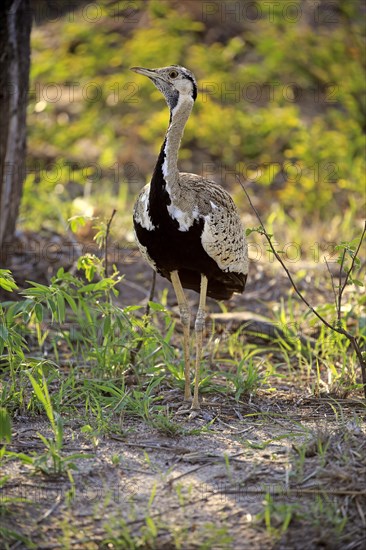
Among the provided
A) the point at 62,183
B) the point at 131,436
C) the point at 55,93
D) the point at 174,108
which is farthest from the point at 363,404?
the point at 55,93

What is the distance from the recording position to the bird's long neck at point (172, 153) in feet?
13.3

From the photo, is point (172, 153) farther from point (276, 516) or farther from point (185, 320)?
point (276, 516)

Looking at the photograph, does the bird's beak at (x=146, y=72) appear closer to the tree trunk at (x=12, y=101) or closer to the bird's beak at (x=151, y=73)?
the bird's beak at (x=151, y=73)

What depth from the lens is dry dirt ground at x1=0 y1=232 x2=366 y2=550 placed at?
2902 mm

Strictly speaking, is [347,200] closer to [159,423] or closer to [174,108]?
[174,108]

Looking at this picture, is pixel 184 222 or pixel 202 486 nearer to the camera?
pixel 202 486

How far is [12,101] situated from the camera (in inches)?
221

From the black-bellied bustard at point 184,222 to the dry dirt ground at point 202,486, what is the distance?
57cm

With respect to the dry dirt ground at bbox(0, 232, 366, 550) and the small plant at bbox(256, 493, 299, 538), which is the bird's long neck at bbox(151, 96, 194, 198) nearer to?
the dry dirt ground at bbox(0, 232, 366, 550)

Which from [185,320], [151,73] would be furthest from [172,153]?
[185,320]

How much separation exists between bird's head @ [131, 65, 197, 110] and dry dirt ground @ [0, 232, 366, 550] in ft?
5.45

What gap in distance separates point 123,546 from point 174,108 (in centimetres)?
235

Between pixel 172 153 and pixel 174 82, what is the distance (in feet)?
1.36

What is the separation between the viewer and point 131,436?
3787mm
